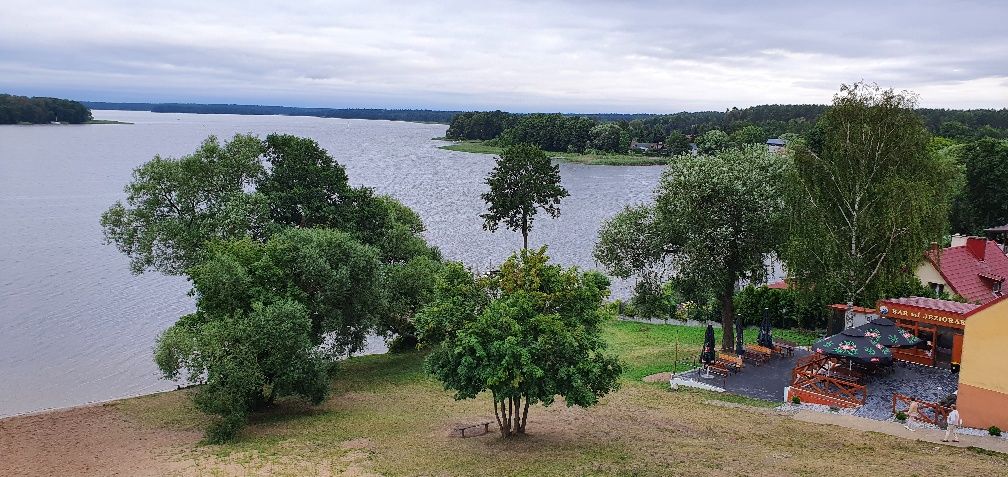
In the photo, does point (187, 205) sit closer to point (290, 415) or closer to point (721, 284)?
point (290, 415)

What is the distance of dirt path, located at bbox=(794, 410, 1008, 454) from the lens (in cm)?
2092

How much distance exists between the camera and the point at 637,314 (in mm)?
45062

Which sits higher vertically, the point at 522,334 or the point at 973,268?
the point at 522,334

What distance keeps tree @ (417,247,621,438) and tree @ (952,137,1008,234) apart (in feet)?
189

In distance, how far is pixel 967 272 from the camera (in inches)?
1561

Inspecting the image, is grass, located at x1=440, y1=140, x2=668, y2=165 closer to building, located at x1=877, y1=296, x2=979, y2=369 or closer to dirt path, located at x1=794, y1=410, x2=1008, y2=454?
building, located at x1=877, y1=296, x2=979, y2=369

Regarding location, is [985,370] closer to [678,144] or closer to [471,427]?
[471,427]

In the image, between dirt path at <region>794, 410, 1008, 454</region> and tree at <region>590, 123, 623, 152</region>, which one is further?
tree at <region>590, 123, 623, 152</region>

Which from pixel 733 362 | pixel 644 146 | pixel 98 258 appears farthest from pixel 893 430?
pixel 644 146

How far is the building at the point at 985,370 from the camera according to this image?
2208cm

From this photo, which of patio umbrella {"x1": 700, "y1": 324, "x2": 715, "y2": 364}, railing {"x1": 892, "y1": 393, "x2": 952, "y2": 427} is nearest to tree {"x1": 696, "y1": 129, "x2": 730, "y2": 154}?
patio umbrella {"x1": 700, "y1": 324, "x2": 715, "y2": 364}

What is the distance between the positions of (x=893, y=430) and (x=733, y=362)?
8.30 meters

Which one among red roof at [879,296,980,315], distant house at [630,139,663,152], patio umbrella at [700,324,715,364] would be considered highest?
distant house at [630,139,663,152]

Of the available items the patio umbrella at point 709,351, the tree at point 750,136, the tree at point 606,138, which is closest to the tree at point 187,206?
the patio umbrella at point 709,351
